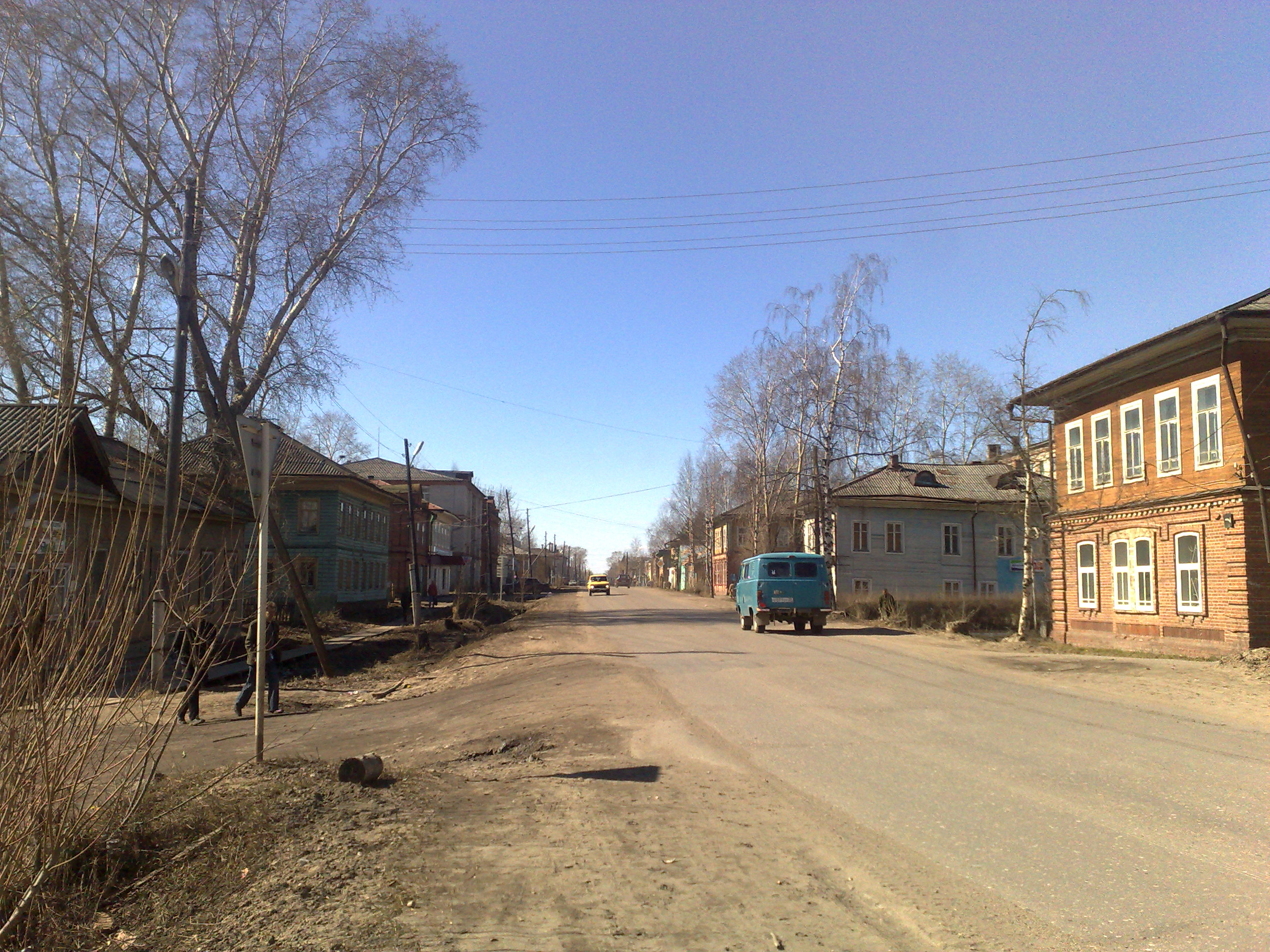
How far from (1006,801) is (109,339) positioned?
23086mm

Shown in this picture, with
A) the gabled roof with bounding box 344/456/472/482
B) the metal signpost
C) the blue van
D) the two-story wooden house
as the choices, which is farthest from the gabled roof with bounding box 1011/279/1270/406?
the gabled roof with bounding box 344/456/472/482

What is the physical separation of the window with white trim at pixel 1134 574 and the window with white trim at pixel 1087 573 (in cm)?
100

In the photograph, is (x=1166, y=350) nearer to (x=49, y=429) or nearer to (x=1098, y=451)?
(x=1098, y=451)

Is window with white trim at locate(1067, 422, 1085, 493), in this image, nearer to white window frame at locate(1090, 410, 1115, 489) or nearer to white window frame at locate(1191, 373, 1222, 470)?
white window frame at locate(1090, 410, 1115, 489)

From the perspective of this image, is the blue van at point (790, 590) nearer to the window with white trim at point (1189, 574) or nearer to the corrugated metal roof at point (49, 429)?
the window with white trim at point (1189, 574)

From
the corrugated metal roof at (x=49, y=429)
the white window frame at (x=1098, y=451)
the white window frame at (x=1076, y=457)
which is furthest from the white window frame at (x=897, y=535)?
the corrugated metal roof at (x=49, y=429)

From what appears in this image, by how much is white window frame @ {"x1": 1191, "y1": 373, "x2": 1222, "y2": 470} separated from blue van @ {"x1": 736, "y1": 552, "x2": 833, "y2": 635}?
10.5 m

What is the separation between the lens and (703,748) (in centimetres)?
911

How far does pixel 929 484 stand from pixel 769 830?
4783cm

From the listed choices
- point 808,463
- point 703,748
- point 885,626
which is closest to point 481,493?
point 808,463

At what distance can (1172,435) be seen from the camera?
21.4 m

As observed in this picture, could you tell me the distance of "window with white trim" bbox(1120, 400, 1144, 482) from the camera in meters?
22.8

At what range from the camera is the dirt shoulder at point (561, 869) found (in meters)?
4.16

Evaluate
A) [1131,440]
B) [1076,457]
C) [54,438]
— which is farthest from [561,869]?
[1076,457]
